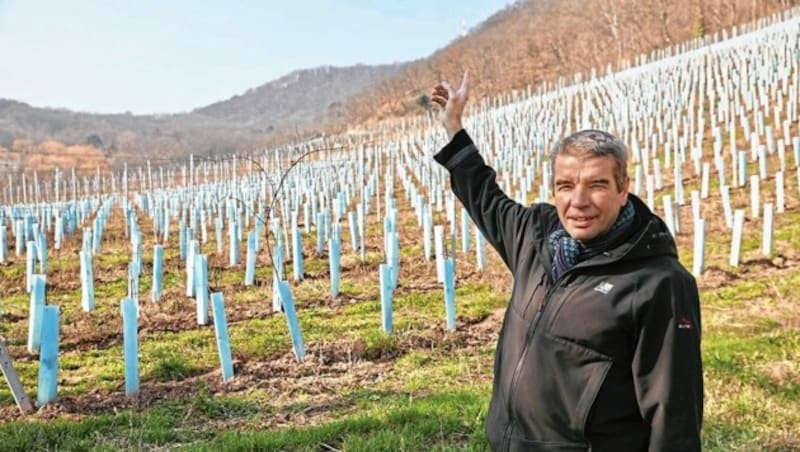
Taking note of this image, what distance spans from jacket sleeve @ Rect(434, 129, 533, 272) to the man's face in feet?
1.25

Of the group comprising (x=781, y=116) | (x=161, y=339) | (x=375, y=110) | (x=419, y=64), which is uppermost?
(x=419, y=64)

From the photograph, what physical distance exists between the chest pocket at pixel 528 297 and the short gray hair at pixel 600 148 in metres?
0.35

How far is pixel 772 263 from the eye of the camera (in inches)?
343

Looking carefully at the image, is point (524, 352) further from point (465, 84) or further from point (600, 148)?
point (465, 84)

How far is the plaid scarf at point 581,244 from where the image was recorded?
186 cm

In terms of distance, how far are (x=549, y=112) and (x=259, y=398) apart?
23.5 m

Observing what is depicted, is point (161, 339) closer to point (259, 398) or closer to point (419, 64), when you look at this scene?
point (259, 398)

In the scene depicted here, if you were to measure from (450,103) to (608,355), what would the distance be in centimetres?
116

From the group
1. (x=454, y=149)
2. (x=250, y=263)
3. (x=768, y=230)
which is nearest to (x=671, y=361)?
(x=454, y=149)

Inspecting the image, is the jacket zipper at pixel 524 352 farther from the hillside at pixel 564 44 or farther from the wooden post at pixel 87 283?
the hillside at pixel 564 44

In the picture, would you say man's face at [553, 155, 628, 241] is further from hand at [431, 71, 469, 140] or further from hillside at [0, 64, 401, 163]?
hillside at [0, 64, 401, 163]

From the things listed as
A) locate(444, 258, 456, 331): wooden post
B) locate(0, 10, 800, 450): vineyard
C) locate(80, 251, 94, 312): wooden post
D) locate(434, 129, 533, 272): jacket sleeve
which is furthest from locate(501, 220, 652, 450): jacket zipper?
locate(80, 251, 94, 312): wooden post

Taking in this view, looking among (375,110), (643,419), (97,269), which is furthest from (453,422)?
(375,110)

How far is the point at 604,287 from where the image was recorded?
5.92 ft
